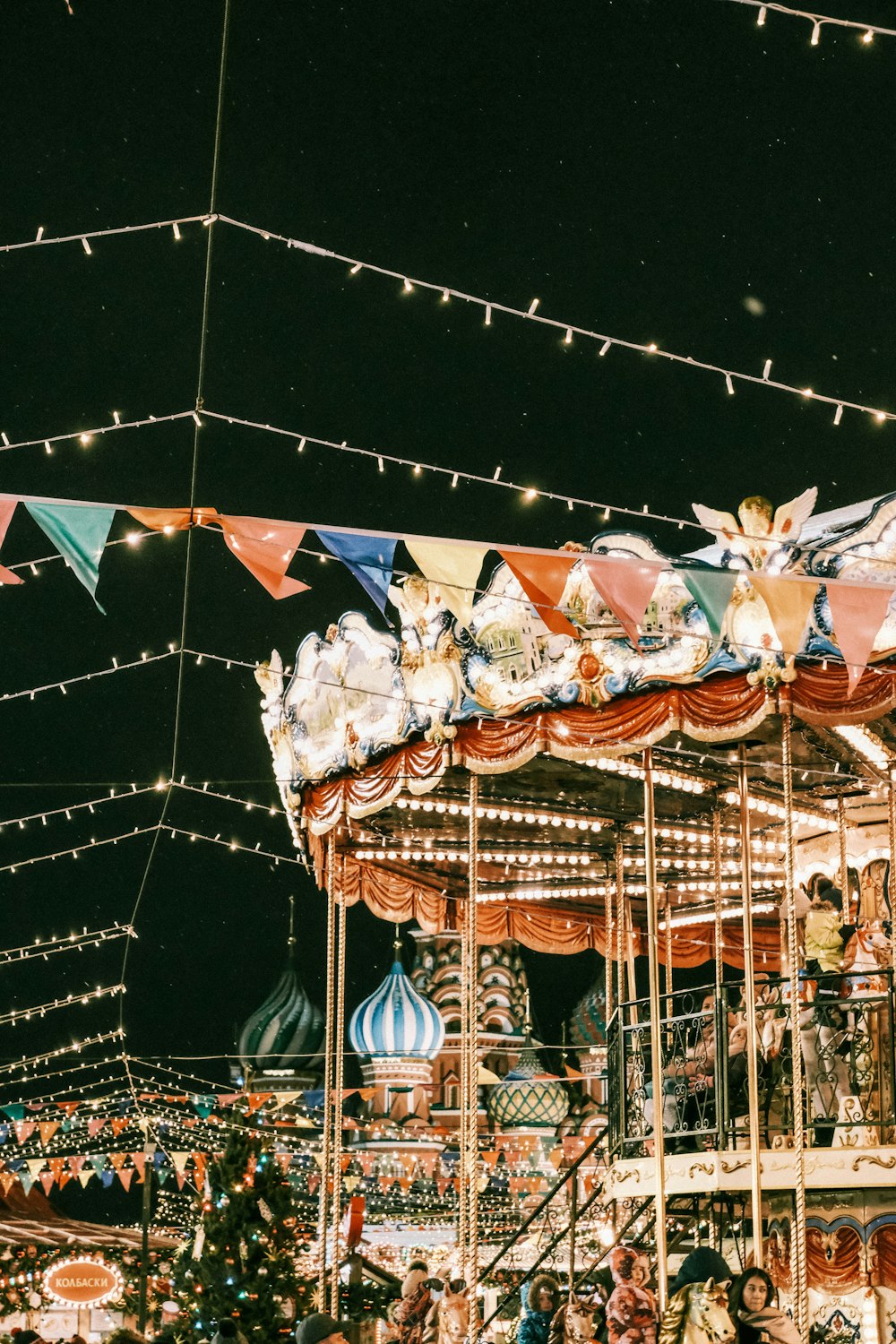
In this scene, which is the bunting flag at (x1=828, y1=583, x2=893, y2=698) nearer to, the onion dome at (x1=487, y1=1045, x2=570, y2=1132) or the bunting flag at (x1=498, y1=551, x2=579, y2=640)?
the bunting flag at (x1=498, y1=551, x2=579, y2=640)

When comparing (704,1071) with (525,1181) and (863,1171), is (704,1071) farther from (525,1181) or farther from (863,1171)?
(525,1181)

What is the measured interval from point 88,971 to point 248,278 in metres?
18.8

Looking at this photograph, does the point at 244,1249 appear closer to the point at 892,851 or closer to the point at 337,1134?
the point at 337,1134

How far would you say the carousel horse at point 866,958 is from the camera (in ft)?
30.8

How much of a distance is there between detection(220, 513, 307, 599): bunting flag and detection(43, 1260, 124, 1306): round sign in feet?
55.1

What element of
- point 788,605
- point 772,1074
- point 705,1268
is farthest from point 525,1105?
point 705,1268

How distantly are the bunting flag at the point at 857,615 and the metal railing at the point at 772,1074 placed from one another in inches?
103

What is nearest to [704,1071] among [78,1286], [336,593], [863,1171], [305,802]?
[863,1171]

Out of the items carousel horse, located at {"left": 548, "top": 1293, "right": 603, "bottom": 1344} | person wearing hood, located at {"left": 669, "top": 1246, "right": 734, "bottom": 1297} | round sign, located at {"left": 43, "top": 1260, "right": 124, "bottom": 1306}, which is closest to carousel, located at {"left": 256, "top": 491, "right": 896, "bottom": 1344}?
carousel horse, located at {"left": 548, "top": 1293, "right": 603, "bottom": 1344}

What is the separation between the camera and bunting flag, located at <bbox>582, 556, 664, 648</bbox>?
6.65 metres

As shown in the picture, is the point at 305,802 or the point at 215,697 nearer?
the point at 305,802

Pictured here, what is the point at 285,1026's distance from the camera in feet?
136

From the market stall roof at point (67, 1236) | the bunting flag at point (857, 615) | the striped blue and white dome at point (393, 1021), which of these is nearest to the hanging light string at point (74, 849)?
the market stall roof at point (67, 1236)

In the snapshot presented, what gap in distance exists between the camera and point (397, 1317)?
956 cm
